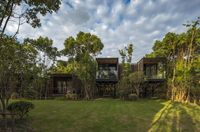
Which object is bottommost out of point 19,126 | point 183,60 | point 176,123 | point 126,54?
point 176,123

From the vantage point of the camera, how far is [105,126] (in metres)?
9.77

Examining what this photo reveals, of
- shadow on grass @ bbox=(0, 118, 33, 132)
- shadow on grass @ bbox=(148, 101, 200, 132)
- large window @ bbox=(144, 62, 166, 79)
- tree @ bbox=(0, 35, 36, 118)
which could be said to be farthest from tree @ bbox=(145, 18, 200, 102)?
tree @ bbox=(0, 35, 36, 118)

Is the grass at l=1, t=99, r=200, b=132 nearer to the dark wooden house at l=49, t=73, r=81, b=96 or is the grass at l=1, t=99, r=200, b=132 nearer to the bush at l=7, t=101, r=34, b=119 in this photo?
the bush at l=7, t=101, r=34, b=119

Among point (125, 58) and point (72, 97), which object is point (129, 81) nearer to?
point (125, 58)

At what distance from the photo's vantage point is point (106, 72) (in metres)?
26.2

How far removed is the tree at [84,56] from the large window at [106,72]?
1.43 m

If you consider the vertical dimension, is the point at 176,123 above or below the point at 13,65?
below

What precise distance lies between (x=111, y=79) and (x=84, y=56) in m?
4.54

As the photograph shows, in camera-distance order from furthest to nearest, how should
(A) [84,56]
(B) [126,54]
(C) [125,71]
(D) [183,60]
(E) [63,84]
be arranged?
1. (E) [63,84]
2. (B) [126,54]
3. (C) [125,71]
4. (A) [84,56]
5. (D) [183,60]

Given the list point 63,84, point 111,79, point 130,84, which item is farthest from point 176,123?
point 63,84

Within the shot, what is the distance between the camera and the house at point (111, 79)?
25.1 meters

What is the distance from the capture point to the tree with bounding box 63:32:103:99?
23875 mm


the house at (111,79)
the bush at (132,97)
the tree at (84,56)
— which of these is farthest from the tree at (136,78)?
the tree at (84,56)

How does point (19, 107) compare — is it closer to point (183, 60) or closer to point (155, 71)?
point (183, 60)
